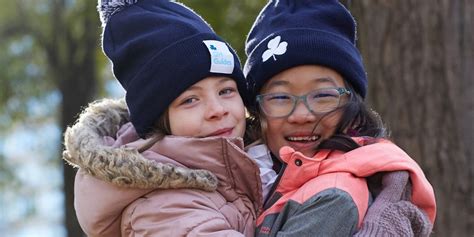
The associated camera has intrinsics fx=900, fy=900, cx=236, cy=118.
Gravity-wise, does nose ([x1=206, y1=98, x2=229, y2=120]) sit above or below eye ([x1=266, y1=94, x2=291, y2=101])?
above

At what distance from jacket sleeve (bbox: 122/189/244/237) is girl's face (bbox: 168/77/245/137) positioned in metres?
0.25

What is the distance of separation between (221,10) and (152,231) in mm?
7444

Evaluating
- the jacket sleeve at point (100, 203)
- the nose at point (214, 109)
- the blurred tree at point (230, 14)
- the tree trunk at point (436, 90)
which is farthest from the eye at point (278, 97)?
the blurred tree at point (230, 14)

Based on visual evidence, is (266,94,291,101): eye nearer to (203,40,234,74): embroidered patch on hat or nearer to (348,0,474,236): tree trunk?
(203,40,234,74): embroidered patch on hat

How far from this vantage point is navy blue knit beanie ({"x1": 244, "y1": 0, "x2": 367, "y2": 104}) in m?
3.31

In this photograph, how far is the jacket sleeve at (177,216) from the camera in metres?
2.95

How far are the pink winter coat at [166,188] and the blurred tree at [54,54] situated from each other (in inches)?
412

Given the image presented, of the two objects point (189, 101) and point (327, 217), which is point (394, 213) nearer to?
point (327, 217)

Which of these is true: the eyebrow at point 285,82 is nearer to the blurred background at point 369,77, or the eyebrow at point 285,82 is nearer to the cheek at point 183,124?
the cheek at point 183,124

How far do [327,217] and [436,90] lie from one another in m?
2.50

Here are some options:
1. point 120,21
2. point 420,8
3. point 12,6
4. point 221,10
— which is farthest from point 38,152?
point 120,21

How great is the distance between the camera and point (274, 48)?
3.40 meters

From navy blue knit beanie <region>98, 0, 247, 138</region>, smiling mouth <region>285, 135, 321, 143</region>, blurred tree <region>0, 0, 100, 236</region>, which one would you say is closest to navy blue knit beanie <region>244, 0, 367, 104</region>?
navy blue knit beanie <region>98, 0, 247, 138</region>

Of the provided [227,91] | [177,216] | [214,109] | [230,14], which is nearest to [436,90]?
[227,91]
